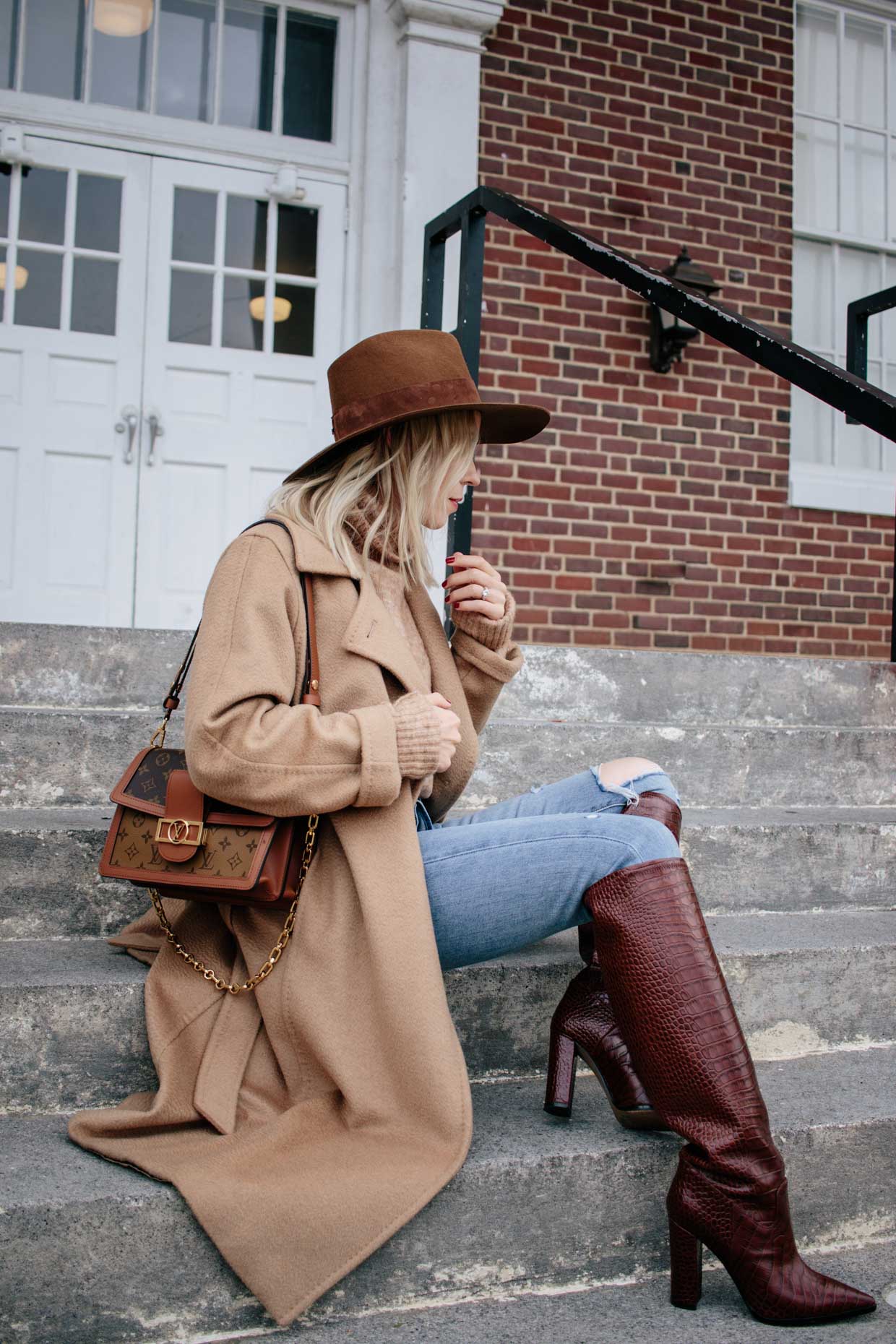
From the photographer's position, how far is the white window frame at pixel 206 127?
4.64 meters

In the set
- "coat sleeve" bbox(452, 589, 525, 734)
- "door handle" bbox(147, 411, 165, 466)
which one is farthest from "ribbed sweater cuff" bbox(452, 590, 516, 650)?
"door handle" bbox(147, 411, 165, 466)

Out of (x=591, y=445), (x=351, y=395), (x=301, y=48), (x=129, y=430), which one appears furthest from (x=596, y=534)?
(x=351, y=395)

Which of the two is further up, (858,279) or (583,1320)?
(858,279)

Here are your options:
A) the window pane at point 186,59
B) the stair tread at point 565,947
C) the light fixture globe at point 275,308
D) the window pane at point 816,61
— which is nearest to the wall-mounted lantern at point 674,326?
the window pane at point 816,61

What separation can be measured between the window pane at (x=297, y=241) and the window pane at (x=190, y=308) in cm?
35

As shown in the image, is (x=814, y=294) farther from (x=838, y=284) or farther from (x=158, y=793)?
(x=158, y=793)

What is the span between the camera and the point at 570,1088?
76.9 inches

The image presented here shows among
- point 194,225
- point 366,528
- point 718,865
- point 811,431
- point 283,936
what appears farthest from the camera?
point 811,431

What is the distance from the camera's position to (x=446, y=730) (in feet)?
6.01

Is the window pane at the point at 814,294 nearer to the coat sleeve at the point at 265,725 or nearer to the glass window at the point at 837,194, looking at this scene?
the glass window at the point at 837,194

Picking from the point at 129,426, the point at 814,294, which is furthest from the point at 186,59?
the point at 814,294

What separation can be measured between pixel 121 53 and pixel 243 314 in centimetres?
114

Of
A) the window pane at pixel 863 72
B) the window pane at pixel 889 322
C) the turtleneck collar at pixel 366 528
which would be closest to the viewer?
the turtleneck collar at pixel 366 528

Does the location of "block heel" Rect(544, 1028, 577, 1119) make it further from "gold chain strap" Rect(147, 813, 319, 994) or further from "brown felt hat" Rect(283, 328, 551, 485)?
"brown felt hat" Rect(283, 328, 551, 485)
